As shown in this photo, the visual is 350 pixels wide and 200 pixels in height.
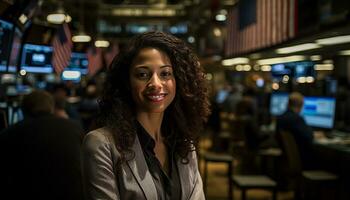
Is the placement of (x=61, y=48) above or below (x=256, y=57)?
above

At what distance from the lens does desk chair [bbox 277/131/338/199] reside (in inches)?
209

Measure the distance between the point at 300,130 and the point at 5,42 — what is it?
3689 mm

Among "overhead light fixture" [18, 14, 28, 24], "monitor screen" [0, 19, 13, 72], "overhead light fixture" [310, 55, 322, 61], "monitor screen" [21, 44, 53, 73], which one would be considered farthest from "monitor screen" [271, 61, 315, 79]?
"monitor screen" [0, 19, 13, 72]

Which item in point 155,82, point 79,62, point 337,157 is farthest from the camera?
point 79,62

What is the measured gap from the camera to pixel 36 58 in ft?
19.4

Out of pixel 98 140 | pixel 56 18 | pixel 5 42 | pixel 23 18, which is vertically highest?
pixel 56 18

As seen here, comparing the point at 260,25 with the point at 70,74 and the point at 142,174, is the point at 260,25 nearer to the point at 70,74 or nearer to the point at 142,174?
the point at 70,74

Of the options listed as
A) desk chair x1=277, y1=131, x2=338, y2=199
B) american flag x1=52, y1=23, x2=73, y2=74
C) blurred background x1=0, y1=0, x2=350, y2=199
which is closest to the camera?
blurred background x1=0, y1=0, x2=350, y2=199

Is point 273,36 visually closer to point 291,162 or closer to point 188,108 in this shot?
point 291,162

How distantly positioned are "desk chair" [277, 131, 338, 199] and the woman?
11.7ft

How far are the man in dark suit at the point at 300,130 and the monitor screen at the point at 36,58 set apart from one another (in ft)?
10.2

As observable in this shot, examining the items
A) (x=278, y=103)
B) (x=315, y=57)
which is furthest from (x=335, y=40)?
(x=278, y=103)

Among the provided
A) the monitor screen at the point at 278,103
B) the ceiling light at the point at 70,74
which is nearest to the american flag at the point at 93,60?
the ceiling light at the point at 70,74

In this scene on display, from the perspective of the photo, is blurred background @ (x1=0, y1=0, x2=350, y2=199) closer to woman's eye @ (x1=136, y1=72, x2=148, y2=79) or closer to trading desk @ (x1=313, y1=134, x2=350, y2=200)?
trading desk @ (x1=313, y1=134, x2=350, y2=200)
